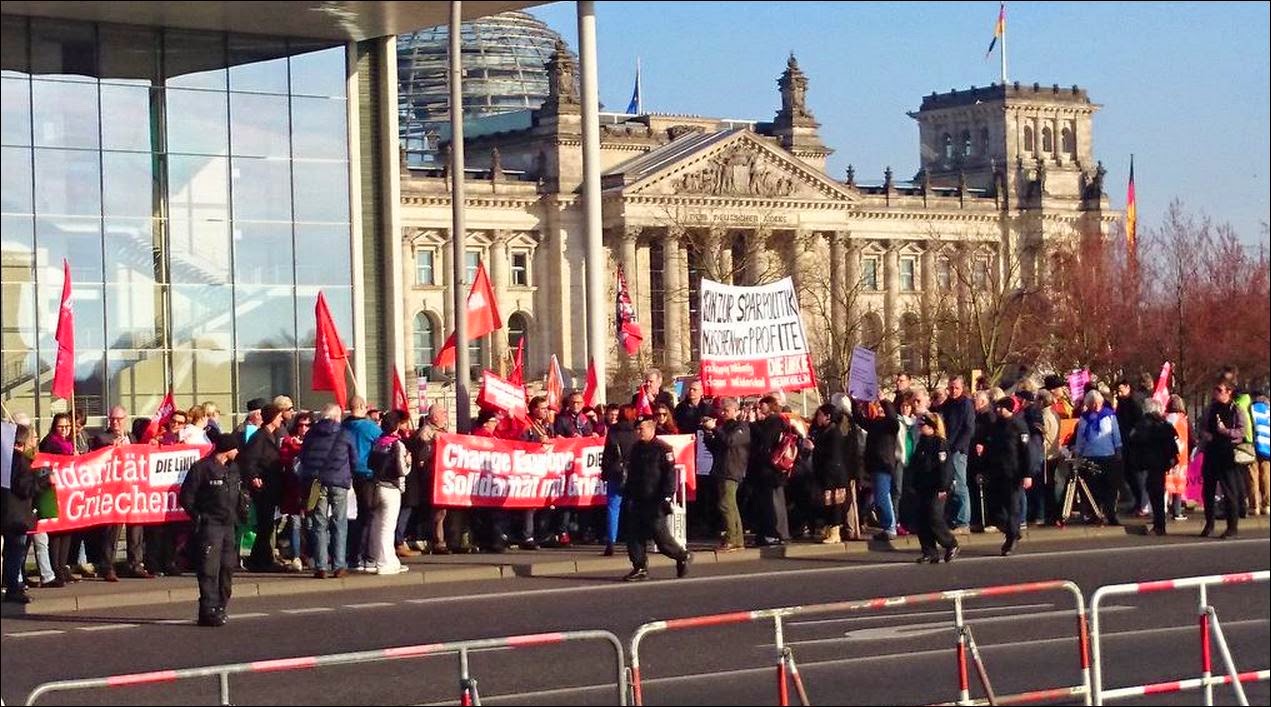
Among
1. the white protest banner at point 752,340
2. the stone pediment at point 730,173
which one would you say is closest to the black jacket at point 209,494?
the white protest banner at point 752,340

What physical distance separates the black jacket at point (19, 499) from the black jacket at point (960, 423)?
957cm

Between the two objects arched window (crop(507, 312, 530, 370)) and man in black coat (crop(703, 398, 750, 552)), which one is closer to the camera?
man in black coat (crop(703, 398, 750, 552))

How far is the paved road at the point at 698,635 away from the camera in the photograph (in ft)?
36.2

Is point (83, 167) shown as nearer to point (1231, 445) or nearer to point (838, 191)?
point (1231, 445)

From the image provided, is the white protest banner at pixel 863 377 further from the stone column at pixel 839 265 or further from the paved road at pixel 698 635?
the stone column at pixel 839 265

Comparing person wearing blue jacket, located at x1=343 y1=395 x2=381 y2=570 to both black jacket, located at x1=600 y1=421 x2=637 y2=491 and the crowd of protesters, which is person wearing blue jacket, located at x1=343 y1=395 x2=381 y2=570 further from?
black jacket, located at x1=600 y1=421 x2=637 y2=491

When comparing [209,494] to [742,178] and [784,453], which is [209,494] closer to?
[784,453]

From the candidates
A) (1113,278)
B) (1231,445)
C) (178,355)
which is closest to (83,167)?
(178,355)

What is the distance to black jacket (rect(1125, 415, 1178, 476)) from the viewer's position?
25.3 meters

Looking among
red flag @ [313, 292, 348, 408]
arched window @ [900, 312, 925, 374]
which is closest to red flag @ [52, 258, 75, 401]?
red flag @ [313, 292, 348, 408]

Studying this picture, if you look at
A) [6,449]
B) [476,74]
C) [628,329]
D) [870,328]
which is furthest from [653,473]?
[476,74]

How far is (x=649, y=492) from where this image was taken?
69.4ft

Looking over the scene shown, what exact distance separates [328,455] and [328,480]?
0.82 ft

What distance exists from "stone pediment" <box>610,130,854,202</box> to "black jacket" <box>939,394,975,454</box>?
93.5 m
